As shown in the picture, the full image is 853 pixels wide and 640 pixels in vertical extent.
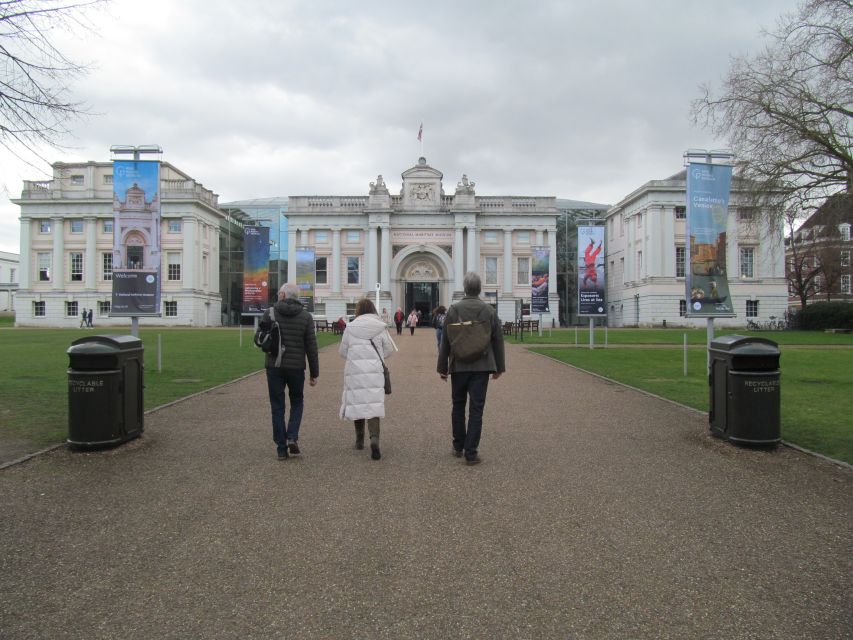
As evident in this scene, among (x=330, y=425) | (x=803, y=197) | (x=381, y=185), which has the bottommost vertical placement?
(x=330, y=425)

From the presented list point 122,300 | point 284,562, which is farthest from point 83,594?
point 122,300

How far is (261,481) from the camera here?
6.65 meters

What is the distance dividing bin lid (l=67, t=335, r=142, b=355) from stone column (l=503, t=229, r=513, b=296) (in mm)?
64690

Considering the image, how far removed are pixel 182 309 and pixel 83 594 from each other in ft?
230

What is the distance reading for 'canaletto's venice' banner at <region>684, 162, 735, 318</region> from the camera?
44.8 ft

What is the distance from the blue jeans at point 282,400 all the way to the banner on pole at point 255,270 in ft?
68.0

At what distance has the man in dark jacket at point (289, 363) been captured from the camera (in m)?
7.67

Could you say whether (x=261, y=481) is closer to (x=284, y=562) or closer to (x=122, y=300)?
(x=284, y=562)

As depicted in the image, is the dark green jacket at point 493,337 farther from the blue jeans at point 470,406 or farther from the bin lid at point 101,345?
the bin lid at point 101,345

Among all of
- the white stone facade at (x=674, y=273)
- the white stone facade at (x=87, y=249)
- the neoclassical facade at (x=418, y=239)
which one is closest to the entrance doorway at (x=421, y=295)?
the neoclassical facade at (x=418, y=239)

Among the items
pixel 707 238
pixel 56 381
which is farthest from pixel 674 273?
pixel 56 381

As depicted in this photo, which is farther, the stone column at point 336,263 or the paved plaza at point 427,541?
the stone column at point 336,263

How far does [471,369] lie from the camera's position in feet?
24.7

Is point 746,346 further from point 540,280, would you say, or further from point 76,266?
point 76,266
